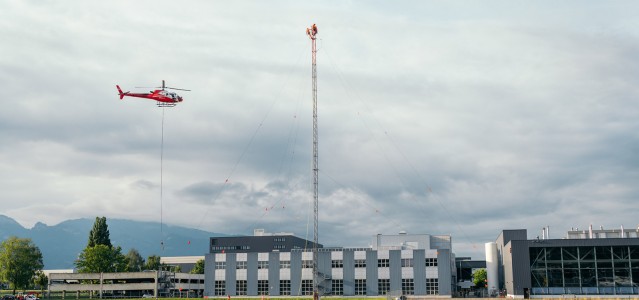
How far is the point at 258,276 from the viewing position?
5906 inches

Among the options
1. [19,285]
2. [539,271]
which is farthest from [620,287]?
[19,285]

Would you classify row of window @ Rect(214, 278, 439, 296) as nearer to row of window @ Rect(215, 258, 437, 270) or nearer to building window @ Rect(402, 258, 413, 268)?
building window @ Rect(402, 258, 413, 268)

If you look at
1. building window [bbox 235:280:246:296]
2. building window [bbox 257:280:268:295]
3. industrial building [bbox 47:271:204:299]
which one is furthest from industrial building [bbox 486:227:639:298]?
industrial building [bbox 47:271:204:299]

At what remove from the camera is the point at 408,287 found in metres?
140

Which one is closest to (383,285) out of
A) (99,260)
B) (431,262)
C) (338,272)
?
(338,272)

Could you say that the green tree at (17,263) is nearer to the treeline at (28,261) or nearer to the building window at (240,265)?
the treeline at (28,261)

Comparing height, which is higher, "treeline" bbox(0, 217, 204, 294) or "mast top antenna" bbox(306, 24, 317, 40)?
"mast top antenna" bbox(306, 24, 317, 40)

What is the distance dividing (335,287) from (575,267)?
163 ft

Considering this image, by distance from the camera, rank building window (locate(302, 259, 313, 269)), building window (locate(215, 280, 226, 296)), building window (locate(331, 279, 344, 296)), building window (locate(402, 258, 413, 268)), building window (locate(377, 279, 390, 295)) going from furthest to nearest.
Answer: building window (locate(215, 280, 226, 296)) < building window (locate(302, 259, 313, 269)) < building window (locate(331, 279, 344, 296)) < building window (locate(402, 258, 413, 268)) < building window (locate(377, 279, 390, 295))

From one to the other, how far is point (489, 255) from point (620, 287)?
140 feet

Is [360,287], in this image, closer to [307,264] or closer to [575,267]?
[307,264]

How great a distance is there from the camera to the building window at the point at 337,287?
143750 millimetres

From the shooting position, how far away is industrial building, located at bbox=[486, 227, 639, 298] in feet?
399

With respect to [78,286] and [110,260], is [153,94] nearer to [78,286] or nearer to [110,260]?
[78,286]
